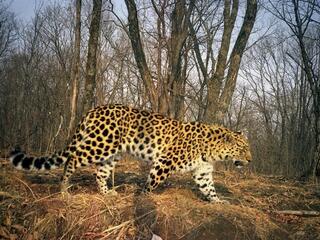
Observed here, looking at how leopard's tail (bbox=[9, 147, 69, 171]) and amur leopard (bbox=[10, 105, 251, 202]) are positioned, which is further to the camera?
amur leopard (bbox=[10, 105, 251, 202])

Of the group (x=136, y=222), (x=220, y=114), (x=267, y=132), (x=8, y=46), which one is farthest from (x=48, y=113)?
(x=267, y=132)

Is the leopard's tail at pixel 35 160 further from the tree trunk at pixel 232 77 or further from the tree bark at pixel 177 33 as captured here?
the tree bark at pixel 177 33

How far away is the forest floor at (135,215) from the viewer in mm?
6082

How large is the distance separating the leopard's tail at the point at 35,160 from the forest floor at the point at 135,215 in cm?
Result: 35

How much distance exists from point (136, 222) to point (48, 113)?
14.7m

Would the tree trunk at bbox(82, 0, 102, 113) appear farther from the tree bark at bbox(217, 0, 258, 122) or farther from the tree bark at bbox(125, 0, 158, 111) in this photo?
the tree bark at bbox(217, 0, 258, 122)

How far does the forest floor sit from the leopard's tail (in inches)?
13.9

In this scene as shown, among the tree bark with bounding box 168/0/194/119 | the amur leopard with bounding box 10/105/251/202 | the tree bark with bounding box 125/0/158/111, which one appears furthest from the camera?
the tree bark with bounding box 168/0/194/119

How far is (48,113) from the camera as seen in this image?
19859mm

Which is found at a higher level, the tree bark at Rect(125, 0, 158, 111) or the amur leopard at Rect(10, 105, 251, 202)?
the tree bark at Rect(125, 0, 158, 111)

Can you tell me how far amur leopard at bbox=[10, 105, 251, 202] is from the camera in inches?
307

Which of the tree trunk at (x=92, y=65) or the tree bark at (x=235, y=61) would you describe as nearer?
the tree trunk at (x=92, y=65)

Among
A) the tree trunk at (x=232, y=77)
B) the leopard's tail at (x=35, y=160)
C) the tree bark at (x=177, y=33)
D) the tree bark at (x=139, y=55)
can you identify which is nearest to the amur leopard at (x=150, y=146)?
the leopard's tail at (x=35, y=160)

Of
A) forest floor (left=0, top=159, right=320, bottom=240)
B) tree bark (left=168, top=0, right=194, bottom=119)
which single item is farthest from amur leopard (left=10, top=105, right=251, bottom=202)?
tree bark (left=168, top=0, right=194, bottom=119)
